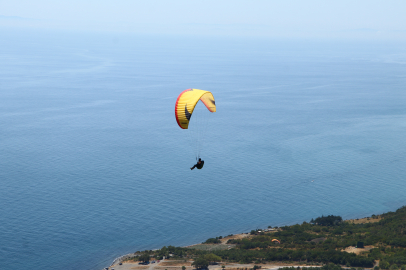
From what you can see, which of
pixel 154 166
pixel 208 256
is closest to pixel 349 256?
pixel 208 256

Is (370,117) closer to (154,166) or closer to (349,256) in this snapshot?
(154,166)

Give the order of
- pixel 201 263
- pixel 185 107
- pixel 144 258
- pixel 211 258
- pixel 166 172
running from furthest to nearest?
1. pixel 166 172
2. pixel 144 258
3. pixel 211 258
4. pixel 201 263
5. pixel 185 107

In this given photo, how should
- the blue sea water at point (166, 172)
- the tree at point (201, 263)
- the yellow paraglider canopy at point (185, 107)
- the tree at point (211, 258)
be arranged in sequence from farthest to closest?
the blue sea water at point (166, 172)
the tree at point (211, 258)
the tree at point (201, 263)
the yellow paraglider canopy at point (185, 107)

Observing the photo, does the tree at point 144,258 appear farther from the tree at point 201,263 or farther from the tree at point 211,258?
the tree at point 211,258

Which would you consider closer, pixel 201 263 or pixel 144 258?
pixel 201 263

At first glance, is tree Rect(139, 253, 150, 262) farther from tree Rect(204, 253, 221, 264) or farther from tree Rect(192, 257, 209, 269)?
tree Rect(204, 253, 221, 264)

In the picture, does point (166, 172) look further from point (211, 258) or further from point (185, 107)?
point (185, 107)

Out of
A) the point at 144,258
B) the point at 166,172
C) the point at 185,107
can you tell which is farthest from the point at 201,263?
the point at 166,172

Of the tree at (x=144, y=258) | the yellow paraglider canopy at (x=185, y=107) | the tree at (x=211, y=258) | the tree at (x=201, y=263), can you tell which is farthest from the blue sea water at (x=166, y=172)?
the yellow paraglider canopy at (x=185, y=107)

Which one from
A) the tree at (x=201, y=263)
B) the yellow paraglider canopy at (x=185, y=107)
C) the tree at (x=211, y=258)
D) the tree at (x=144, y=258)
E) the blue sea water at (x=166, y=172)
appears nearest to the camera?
the yellow paraglider canopy at (x=185, y=107)

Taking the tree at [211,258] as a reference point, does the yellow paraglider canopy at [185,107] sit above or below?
above

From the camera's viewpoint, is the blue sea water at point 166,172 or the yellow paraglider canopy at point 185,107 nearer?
the yellow paraglider canopy at point 185,107
